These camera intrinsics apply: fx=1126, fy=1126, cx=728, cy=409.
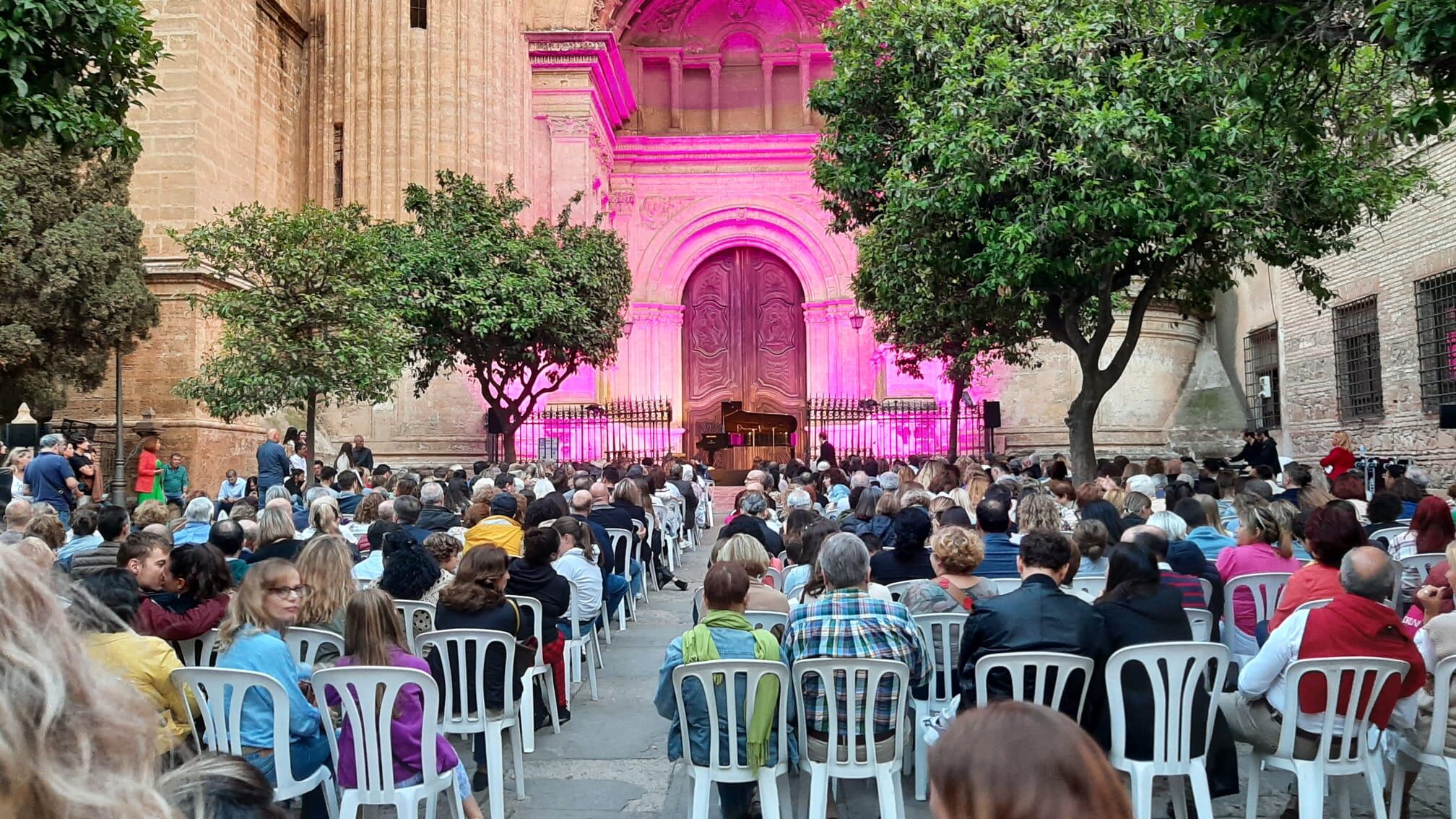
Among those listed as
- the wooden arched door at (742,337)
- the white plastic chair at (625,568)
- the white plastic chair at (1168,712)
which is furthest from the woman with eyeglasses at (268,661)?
the wooden arched door at (742,337)

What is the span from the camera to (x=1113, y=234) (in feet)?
37.4

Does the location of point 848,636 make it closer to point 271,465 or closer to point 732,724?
point 732,724

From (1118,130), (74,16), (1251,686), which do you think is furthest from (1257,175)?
(74,16)

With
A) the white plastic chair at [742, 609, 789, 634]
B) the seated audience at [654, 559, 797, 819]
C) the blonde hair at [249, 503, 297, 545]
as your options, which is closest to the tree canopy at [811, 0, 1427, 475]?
the white plastic chair at [742, 609, 789, 634]

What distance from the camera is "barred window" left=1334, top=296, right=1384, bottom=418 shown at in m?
15.2

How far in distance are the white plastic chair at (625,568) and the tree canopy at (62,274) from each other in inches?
339

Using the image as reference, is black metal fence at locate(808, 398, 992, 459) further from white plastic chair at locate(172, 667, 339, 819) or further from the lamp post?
white plastic chair at locate(172, 667, 339, 819)

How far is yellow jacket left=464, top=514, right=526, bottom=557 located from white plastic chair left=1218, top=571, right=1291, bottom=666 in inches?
170

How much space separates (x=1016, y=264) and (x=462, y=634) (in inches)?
304

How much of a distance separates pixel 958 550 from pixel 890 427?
20806mm

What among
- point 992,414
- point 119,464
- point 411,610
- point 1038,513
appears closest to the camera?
point 411,610

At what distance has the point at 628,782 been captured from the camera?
5371 millimetres

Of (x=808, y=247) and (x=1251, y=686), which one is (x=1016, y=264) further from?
(x=808, y=247)

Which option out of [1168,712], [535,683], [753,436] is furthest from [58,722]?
[753,436]
